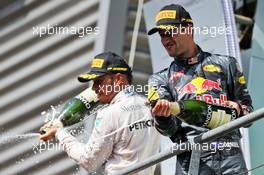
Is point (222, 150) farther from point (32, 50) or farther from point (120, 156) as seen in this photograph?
point (32, 50)

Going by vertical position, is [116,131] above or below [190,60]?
below

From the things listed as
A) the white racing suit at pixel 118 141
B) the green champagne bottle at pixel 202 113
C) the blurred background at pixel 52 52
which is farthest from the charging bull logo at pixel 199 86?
the blurred background at pixel 52 52

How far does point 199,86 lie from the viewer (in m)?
3.66

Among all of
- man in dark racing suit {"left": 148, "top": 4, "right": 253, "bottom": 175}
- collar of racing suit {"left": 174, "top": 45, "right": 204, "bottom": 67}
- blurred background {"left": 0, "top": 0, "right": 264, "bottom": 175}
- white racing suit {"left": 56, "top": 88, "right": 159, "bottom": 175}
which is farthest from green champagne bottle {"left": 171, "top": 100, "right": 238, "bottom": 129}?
blurred background {"left": 0, "top": 0, "right": 264, "bottom": 175}

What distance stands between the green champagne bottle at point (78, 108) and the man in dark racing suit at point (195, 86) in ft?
2.21

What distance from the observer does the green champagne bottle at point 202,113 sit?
3.46 metres

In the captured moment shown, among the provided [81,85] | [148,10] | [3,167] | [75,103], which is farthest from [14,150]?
[75,103]

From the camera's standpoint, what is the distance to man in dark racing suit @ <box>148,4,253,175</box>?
11.6 feet
